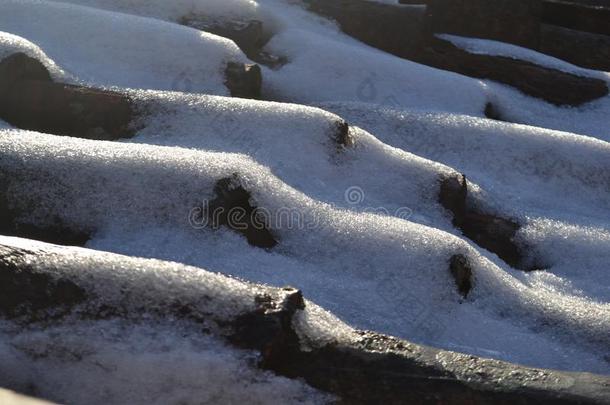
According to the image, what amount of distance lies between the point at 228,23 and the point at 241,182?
187 centimetres

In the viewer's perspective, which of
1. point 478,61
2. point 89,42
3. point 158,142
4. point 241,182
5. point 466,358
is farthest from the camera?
point 478,61

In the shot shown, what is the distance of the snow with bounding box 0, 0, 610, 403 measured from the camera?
1840 mm

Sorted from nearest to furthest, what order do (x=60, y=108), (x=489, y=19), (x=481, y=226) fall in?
1. (x=60, y=108)
2. (x=481, y=226)
3. (x=489, y=19)

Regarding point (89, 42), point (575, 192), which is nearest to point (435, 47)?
point (575, 192)

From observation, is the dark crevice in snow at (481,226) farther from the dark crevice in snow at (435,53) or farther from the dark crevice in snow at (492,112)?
the dark crevice in snow at (435,53)

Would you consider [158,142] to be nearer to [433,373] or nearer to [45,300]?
[45,300]

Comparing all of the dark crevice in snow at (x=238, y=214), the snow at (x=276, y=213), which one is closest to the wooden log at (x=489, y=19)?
the snow at (x=276, y=213)

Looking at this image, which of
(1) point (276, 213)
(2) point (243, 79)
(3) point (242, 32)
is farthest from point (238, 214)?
(3) point (242, 32)

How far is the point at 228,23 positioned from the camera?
4355mm

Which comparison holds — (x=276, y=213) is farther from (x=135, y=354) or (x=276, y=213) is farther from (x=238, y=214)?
(x=135, y=354)

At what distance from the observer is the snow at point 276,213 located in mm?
1840

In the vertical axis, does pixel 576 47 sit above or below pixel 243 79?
below

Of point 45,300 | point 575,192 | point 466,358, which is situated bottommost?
point 575,192

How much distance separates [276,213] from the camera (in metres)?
2.72
